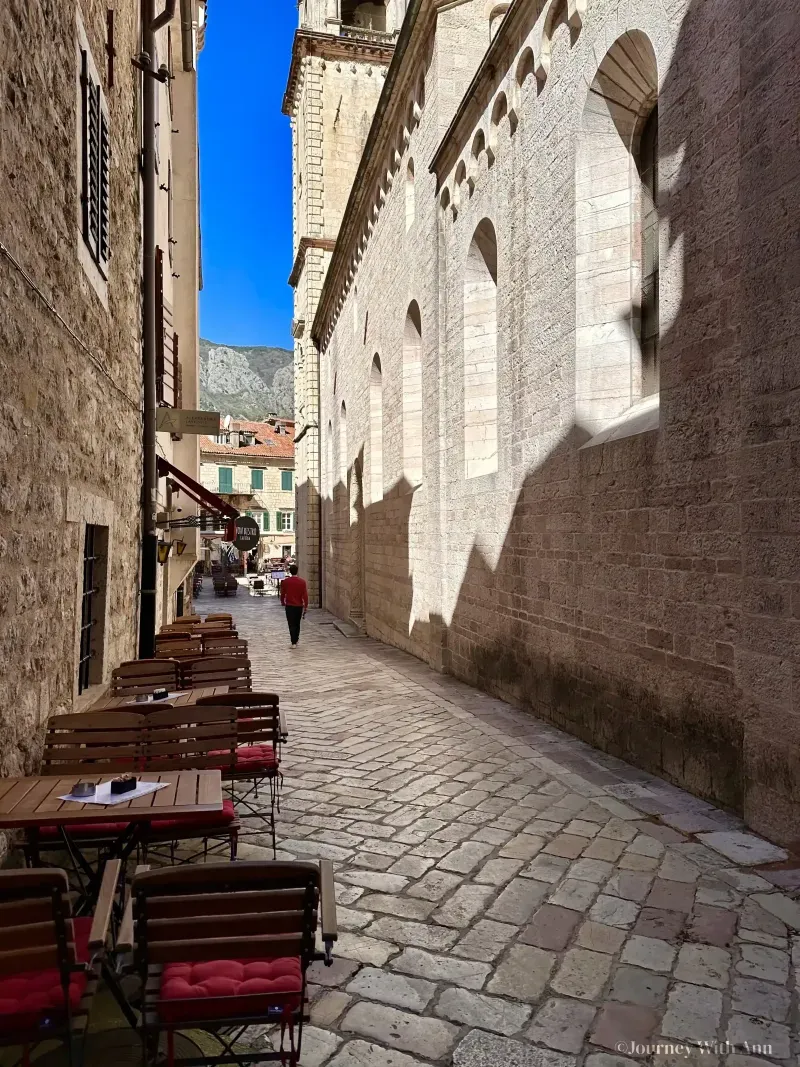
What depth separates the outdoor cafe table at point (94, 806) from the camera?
3.11m

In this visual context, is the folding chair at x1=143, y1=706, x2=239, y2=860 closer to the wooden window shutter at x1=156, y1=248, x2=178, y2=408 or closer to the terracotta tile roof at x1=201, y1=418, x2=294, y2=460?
the wooden window shutter at x1=156, y1=248, x2=178, y2=408

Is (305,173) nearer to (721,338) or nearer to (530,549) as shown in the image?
(530,549)

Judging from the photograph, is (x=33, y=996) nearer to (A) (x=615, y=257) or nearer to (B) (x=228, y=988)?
(B) (x=228, y=988)

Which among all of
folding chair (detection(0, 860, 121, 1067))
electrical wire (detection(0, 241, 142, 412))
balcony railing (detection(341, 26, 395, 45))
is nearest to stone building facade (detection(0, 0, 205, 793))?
electrical wire (detection(0, 241, 142, 412))

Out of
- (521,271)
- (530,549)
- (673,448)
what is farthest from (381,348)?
(673,448)

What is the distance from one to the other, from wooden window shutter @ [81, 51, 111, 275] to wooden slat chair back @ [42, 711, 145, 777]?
3070 mm

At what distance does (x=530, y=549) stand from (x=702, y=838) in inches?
155

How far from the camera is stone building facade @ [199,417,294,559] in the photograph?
51.1 meters

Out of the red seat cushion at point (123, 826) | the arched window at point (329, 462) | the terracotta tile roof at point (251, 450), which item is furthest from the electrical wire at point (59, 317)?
the terracotta tile roof at point (251, 450)

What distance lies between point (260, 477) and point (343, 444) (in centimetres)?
3147

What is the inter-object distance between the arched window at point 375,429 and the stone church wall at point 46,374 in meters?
9.98

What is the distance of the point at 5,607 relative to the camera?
11.8 feet

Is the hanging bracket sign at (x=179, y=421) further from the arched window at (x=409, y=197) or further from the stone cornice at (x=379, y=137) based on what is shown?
the stone cornice at (x=379, y=137)

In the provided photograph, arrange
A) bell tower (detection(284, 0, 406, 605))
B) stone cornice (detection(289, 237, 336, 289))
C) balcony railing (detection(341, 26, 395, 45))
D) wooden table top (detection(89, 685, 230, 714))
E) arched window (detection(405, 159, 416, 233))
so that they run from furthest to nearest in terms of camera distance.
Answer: stone cornice (detection(289, 237, 336, 289)) < balcony railing (detection(341, 26, 395, 45)) < bell tower (detection(284, 0, 406, 605)) < arched window (detection(405, 159, 416, 233)) < wooden table top (detection(89, 685, 230, 714))
